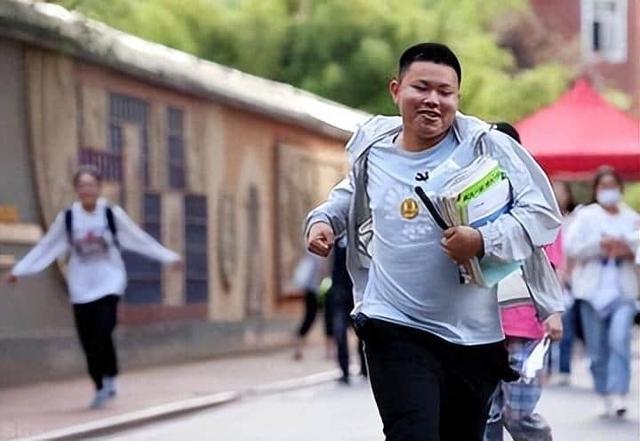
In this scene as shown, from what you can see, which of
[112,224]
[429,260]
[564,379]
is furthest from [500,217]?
[564,379]

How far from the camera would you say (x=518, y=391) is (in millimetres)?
7984

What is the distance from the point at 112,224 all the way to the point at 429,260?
731 centimetres

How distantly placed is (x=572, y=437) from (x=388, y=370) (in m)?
5.71

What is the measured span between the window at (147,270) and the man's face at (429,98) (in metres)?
11.4

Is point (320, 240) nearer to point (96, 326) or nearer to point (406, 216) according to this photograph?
point (406, 216)

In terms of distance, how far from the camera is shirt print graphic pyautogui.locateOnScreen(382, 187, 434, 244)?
5.78m

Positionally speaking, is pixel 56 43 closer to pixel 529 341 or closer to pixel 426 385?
pixel 529 341

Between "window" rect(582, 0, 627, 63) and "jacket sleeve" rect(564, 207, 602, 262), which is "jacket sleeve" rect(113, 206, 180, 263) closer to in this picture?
"jacket sleeve" rect(564, 207, 602, 262)

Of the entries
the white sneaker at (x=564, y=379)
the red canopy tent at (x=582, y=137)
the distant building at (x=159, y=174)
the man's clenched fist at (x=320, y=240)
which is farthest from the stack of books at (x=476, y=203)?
the red canopy tent at (x=582, y=137)

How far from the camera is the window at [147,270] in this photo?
686 inches

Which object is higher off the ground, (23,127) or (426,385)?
(23,127)

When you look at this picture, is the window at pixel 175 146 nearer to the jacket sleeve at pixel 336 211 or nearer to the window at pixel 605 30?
the jacket sleeve at pixel 336 211

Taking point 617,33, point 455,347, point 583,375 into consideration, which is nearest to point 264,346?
point 583,375

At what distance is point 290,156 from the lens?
22859mm
